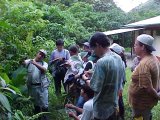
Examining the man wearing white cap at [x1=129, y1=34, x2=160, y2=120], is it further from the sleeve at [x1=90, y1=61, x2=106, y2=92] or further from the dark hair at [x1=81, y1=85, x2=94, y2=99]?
the sleeve at [x1=90, y1=61, x2=106, y2=92]

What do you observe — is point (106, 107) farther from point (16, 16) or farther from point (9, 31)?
point (16, 16)

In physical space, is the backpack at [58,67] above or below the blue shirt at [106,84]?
below

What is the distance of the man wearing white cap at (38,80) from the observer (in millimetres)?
6258

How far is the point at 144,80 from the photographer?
424 centimetres

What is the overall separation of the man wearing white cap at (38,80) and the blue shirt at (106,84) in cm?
251

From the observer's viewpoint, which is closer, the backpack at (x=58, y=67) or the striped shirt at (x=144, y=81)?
the striped shirt at (x=144, y=81)

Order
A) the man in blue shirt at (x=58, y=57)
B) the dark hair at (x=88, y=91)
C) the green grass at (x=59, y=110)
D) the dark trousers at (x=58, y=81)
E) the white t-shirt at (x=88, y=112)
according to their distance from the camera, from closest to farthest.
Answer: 1. the white t-shirt at (x=88, y=112)
2. the dark hair at (x=88, y=91)
3. the green grass at (x=59, y=110)
4. the man in blue shirt at (x=58, y=57)
5. the dark trousers at (x=58, y=81)

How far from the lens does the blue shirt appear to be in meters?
3.72

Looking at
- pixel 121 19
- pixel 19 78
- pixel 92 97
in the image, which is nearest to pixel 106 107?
pixel 92 97

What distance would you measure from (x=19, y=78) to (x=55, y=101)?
1.83 metres

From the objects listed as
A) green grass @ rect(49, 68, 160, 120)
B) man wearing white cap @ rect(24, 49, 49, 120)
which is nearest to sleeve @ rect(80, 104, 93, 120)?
man wearing white cap @ rect(24, 49, 49, 120)

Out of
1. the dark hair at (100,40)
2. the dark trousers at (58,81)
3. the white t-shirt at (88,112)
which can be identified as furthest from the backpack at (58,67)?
the dark hair at (100,40)

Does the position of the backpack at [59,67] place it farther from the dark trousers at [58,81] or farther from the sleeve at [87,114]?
the sleeve at [87,114]

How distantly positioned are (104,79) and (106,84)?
0.28ft
